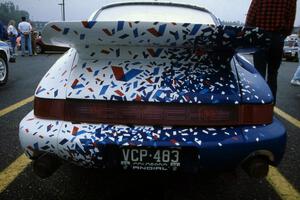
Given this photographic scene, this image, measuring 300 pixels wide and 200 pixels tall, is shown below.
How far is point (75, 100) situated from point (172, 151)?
24.8 inches

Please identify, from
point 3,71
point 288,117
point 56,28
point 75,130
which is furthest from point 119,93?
point 3,71

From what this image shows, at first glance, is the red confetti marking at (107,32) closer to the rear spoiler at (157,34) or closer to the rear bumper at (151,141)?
the rear spoiler at (157,34)

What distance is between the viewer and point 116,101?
2.08 m

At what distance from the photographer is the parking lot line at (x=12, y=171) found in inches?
103

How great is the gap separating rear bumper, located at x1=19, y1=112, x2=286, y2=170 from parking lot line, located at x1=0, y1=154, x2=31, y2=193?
2.18ft

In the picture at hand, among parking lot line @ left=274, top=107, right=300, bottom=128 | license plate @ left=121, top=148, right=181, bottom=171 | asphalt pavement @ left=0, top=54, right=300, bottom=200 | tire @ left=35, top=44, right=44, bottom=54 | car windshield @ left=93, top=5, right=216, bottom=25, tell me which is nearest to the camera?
license plate @ left=121, top=148, right=181, bottom=171

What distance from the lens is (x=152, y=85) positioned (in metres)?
2.09

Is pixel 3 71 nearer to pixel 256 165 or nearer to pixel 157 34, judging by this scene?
pixel 157 34

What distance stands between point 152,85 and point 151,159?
1.36 feet

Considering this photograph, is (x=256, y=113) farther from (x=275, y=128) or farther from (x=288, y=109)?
(x=288, y=109)

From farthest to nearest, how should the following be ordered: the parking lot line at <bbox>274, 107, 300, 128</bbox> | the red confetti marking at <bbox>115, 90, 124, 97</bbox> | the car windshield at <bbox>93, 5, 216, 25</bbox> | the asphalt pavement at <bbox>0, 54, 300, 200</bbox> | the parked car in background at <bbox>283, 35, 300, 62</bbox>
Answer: the parked car in background at <bbox>283, 35, 300, 62</bbox>, the parking lot line at <bbox>274, 107, 300, 128</bbox>, the car windshield at <bbox>93, 5, 216, 25</bbox>, the asphalt pavement at <bbox>0, 54, 300, 200</bbox>, the red confetti marking at <bbox>115, 90, 124, 97</bbox>

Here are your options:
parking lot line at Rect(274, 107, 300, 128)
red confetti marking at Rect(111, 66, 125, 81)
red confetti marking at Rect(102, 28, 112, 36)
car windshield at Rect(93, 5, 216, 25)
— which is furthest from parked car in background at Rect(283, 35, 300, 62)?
red confetti marking at Rect(102, 28, 112, 36)

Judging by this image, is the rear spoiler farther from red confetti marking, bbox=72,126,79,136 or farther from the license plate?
the license plate

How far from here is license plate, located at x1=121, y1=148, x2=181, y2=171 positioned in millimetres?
1971
